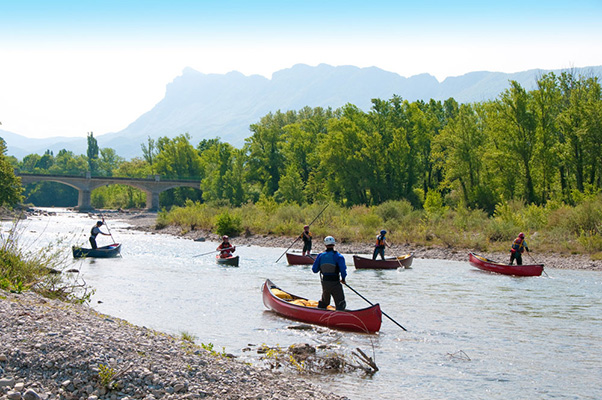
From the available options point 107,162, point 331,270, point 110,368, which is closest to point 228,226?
point 331,270

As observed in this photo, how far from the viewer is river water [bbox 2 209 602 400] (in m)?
11.4

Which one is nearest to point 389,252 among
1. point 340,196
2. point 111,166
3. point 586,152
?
point 586,152

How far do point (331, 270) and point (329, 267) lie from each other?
0.09 m

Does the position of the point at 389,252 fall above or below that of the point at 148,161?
below

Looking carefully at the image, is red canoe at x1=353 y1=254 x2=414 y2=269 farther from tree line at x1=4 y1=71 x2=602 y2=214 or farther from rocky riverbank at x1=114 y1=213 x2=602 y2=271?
tree line at x1=4 y1=71 x2=602 y2=214

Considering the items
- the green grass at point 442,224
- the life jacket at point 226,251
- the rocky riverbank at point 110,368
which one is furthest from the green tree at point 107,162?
the rocky riverbank at point 110,368

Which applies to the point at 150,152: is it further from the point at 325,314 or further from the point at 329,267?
the point at 329,267

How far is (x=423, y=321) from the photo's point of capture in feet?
55.6

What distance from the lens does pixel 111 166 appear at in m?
170

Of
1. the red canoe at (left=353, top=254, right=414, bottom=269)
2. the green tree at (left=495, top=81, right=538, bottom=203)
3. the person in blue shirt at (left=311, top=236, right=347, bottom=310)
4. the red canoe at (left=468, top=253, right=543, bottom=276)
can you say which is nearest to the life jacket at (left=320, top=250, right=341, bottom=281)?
the person in blue shirt at (left=311, top=236, right=347, bottom=310)

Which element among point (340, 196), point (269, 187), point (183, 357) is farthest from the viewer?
point (269, 187)

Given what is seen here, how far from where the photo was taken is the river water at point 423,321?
11.4m

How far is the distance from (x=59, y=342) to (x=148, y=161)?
11739 centimetres

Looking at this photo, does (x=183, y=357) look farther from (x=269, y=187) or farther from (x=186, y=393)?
(x=269, y=187)
